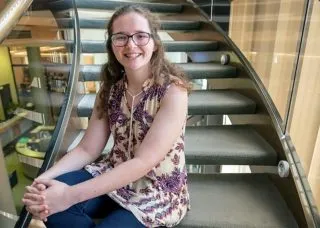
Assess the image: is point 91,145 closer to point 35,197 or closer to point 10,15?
point 35,197

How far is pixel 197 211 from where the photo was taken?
1.23 meters

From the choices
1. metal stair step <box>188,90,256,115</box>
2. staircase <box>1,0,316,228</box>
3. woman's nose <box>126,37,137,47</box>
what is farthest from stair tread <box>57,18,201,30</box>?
woman's nose <box>126,37,137,47</box>

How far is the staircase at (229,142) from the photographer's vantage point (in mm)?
1227

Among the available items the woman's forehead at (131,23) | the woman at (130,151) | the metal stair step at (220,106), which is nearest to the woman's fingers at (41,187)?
the woman at (130,151)

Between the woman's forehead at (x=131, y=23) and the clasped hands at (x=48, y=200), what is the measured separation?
557 millimetres

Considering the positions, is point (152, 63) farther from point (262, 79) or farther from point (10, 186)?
point (262, 79)

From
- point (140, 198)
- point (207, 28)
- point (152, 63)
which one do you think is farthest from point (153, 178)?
point (207, 28)

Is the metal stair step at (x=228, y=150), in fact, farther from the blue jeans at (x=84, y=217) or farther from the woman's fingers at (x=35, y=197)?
the woman's fingers at (x=35, y=197)

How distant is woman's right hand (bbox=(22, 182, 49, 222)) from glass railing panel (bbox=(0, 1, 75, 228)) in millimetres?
218

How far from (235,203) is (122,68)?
809 millimetres

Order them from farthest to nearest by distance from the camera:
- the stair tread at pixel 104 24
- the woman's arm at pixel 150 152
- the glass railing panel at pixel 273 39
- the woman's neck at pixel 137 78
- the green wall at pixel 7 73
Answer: the stair tread at pixel 104 24 < the glass railing panel at pixel 273 39 < the green wall at pixel 7 73 < the woman's neck at pixel 137 78 < the woman's arm at pixel 150 152

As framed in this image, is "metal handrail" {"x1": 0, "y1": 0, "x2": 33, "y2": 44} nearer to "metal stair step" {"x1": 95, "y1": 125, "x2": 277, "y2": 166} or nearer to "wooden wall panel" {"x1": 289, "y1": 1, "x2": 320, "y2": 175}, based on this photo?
"metal stair step" {"x1": 95, "y1": 125, "x2": 277, "y2": 166}

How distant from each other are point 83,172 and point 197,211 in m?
0.53

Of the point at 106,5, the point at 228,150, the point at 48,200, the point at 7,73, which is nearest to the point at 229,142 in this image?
the point at 228,150
